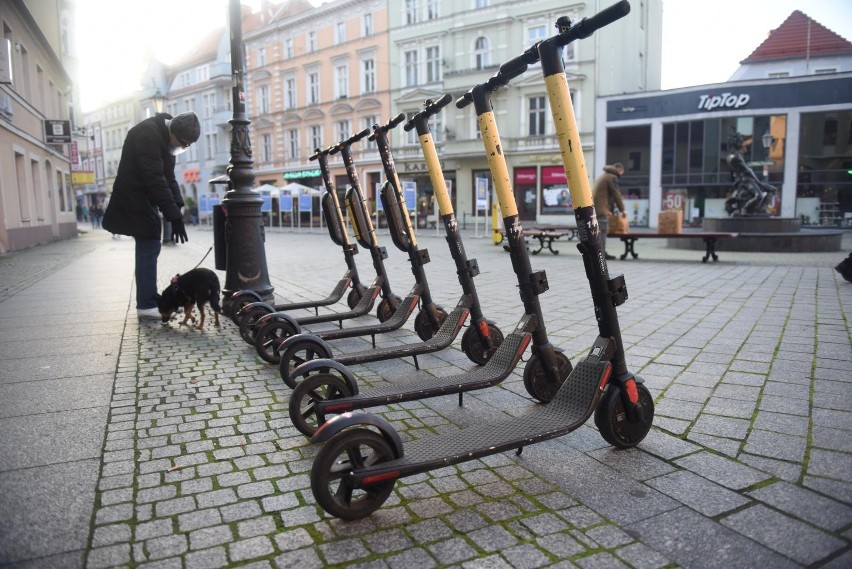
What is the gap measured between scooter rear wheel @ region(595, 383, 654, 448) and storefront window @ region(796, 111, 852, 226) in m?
28.0

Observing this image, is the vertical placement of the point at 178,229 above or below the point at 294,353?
above

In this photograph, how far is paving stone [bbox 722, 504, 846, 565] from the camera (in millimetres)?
2041

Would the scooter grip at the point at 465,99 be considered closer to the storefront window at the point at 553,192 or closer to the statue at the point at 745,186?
the statue at the point at 745,186

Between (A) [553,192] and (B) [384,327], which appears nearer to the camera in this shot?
(B) [384,327]

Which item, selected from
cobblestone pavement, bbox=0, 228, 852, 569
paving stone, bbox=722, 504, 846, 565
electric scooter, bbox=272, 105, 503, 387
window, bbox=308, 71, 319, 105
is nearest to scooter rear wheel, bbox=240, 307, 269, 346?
cobblestone pavement, bbox=0, 228, 852, 569

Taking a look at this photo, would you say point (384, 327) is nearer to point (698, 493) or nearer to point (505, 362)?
point (505, 362)

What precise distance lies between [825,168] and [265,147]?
3444cm

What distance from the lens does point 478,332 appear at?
4.32 m

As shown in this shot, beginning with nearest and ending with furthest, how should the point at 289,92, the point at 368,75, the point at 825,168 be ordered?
the point at 825,168 → the point at 368,75 → the point at 289,92

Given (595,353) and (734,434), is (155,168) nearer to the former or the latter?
(595,353)

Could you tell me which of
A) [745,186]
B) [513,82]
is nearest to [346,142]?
[745,186]

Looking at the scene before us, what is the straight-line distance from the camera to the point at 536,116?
31.3 meters

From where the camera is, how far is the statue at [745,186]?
49.1 feet

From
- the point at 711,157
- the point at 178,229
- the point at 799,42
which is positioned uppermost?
the point at 799,42
